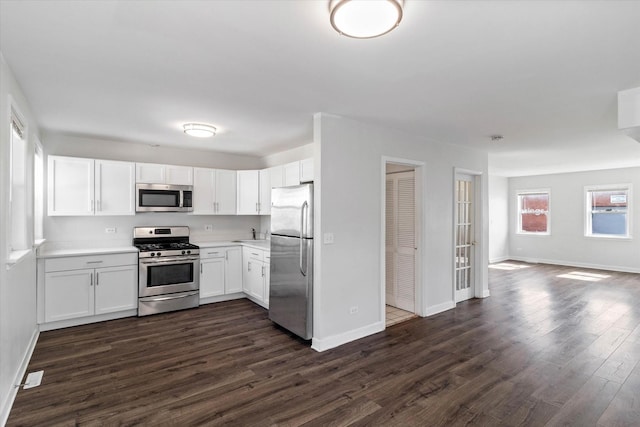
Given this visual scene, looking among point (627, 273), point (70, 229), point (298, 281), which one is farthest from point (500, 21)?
point (627, 273)

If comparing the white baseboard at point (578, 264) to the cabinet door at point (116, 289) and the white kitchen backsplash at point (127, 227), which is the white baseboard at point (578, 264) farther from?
the cabinet door at point (116, 289)

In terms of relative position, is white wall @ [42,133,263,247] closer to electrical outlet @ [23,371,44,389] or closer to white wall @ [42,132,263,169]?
white wall @ [42,132,263,169]

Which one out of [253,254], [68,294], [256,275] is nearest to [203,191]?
[253,254]

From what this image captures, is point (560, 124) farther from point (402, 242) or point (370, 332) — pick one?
point (370, 332)

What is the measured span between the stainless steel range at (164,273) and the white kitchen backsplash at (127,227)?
7.2 inches

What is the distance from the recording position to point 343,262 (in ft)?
12.2

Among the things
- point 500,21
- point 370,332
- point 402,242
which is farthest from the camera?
point 402,242

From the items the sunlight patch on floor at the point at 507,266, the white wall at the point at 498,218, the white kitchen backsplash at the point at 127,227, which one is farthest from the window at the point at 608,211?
the white kitchen backsplash at the point at 127,227

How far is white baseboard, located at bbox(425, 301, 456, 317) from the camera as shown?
4719mm

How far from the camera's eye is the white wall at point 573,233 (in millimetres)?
7785

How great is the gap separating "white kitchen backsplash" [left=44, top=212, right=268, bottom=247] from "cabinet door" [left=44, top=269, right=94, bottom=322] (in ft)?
2.54

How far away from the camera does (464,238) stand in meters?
5.57

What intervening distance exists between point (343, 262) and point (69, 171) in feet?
12.8

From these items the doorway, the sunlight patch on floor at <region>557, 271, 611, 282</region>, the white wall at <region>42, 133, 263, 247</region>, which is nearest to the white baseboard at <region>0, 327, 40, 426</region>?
the white wall at <region>42, 133, 263, 247</region>
